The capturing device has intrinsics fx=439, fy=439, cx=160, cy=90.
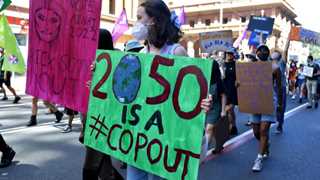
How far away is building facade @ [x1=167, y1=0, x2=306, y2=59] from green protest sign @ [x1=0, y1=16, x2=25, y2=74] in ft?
151

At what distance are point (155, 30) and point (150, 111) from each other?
1.82 ft

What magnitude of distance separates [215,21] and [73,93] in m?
63.5

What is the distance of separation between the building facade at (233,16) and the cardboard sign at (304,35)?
31.4 metres

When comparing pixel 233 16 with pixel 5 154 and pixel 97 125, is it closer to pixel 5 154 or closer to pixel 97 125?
pixel 5 154

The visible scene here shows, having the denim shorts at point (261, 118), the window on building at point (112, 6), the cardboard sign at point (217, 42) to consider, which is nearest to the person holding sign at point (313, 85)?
the cardboard sign at point (217, 42)

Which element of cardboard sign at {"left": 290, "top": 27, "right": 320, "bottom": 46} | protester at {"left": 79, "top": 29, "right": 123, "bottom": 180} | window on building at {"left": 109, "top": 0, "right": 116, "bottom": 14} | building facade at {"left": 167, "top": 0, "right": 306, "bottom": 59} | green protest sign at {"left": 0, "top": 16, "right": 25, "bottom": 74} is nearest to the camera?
protester at {"left": 79, "top": 29, "right": 123, "bottom": 180}

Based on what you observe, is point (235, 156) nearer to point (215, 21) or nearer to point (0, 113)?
point (0, 113)

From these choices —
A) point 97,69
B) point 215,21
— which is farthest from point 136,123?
point 215,21

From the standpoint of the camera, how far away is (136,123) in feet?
8.88

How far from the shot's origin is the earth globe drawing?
8.99 feet

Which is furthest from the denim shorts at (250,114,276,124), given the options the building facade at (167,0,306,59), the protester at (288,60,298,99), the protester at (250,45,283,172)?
the building facade at (167,0,306,59)

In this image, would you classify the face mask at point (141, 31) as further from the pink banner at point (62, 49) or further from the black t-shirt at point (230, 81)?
the black t-shirt at point (230, 81)

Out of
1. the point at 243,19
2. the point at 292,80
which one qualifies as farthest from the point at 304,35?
the point at 243,19

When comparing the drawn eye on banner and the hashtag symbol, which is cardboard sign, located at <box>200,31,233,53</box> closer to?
the drawn eye on banner
